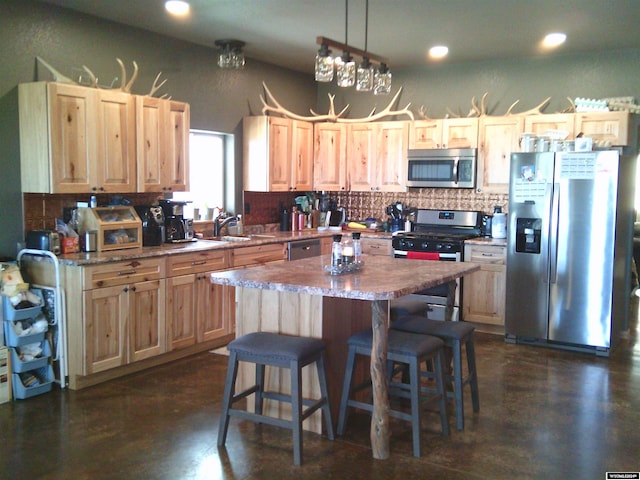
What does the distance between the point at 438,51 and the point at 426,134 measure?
863 millimetres

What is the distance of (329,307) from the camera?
336 centimetres

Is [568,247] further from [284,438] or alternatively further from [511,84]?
[284,438]

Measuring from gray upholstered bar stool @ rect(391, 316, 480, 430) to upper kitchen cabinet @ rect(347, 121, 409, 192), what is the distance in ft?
9.84

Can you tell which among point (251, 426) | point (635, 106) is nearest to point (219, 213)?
point (251, 426)

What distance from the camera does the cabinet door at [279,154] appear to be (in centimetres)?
614

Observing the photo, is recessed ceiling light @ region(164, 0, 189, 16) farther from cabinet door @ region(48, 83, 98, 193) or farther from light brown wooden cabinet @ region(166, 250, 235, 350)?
light brown wooden cabinet @ region(166, 250, 235, 350)

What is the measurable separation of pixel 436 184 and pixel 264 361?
3733mm

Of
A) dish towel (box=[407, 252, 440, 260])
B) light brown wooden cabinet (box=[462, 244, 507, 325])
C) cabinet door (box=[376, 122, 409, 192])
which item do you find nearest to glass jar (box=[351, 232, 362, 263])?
dish towel (box=[407, 252, 440, 260])

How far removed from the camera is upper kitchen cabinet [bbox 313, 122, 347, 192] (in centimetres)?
680

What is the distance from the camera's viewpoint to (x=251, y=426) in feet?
11.4

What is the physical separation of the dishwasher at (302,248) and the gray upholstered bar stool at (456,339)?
7.27 feet

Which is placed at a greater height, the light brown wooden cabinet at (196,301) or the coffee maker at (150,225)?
the coffee maker at (150,225)

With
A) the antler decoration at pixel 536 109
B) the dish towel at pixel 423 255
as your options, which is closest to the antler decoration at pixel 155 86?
the dish towel at pixel 423 255

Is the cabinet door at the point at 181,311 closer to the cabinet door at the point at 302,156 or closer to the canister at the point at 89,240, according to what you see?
the canister at the point at 89,240
